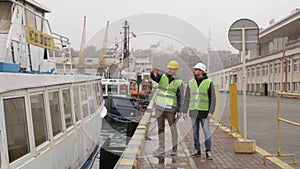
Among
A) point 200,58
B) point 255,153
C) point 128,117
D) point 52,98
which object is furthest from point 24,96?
point 128,117

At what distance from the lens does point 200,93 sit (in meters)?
7.83

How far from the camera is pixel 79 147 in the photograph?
7973mm

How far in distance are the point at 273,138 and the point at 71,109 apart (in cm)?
680

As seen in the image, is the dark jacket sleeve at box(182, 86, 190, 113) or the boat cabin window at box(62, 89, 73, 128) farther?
the dark jacket sleeve at box(182, 86, 190, 113)

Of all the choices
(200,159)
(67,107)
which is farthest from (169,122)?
(67,107)

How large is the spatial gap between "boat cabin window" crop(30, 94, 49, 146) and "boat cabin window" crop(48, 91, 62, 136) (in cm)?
46

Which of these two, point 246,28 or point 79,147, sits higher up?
point 246,28

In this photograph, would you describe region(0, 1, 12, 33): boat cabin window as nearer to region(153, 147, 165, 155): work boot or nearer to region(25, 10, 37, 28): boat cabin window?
region(25, 10, 37, 28): boat cabin window

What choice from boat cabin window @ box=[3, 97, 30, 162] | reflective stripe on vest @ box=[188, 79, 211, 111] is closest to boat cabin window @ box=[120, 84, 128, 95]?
reflective stripe on vest @ box=[188, 79, 211, 111]

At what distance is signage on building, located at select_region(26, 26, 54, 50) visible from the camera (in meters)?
7.29

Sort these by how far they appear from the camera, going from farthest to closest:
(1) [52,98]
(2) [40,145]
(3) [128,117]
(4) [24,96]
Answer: (3) [128,117], (1) [52,98], (2) [40,145], (4) [24,96]

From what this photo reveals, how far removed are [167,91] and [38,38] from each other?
9.67ft

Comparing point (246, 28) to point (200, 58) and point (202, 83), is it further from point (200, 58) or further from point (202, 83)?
point (202, 83)

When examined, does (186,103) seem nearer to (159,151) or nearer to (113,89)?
(159,151)
